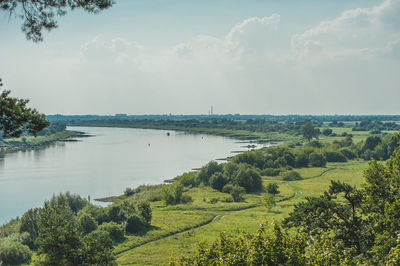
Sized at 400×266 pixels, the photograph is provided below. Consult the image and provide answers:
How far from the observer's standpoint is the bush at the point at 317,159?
93.8 meters

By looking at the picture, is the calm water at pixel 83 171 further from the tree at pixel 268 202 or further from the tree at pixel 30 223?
the tree at pixel 268 202

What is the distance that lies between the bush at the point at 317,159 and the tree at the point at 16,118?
89065 mm

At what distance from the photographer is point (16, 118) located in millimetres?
11836

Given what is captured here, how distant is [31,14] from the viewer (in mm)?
12062

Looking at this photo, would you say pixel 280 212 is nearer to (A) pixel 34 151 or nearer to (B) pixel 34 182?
(B) pixel 34 182

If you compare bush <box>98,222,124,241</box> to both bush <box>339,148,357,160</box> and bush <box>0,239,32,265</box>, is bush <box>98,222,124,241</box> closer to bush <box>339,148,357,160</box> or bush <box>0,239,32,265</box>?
bush <box>0,239,32,265</box>

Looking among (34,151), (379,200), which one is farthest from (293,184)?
(34,151)

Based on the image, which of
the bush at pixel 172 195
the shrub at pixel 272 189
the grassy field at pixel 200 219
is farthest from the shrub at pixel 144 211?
the shrub at pixel 272 189

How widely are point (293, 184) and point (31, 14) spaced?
65.7 metres

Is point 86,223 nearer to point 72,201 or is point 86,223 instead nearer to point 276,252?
point 72,201

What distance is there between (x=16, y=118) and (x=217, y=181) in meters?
57.9

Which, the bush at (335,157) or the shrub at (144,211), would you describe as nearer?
the shrub at (144,211)

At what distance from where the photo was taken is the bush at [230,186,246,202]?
58750mm

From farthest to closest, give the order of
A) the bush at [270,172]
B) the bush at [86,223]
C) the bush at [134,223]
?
the bush at [270,172] → the bush at [134,223] → the bush at [86,223]
